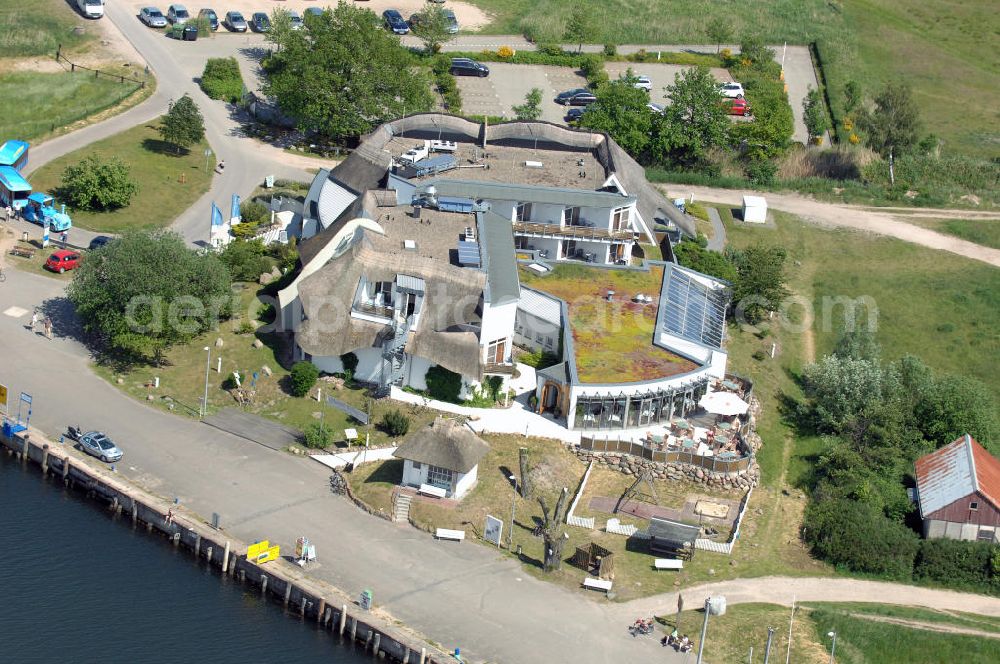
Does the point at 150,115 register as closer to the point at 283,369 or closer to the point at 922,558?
the point at 283,369

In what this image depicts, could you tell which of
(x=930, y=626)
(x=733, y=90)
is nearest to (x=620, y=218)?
(x=930, y=626)

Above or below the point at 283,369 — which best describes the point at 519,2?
above

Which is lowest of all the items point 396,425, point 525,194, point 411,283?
point 396,425

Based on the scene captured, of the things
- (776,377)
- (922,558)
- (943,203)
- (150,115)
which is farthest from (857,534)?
(150,115)

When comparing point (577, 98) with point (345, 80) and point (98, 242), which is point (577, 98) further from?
point (98, 242)

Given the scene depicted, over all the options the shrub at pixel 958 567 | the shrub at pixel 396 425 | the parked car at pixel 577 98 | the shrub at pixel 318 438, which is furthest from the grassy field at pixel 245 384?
the parked car at pixel 577 98

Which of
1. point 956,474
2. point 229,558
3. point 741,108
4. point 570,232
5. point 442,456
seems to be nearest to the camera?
point 229,558

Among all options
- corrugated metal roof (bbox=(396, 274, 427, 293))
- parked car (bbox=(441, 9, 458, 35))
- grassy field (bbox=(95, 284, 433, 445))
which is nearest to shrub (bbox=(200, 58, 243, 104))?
parked car (bbox=(441, 9, 458, 35))

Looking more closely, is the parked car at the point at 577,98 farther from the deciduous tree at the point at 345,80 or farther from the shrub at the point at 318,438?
the shrub at the point at 318,438
